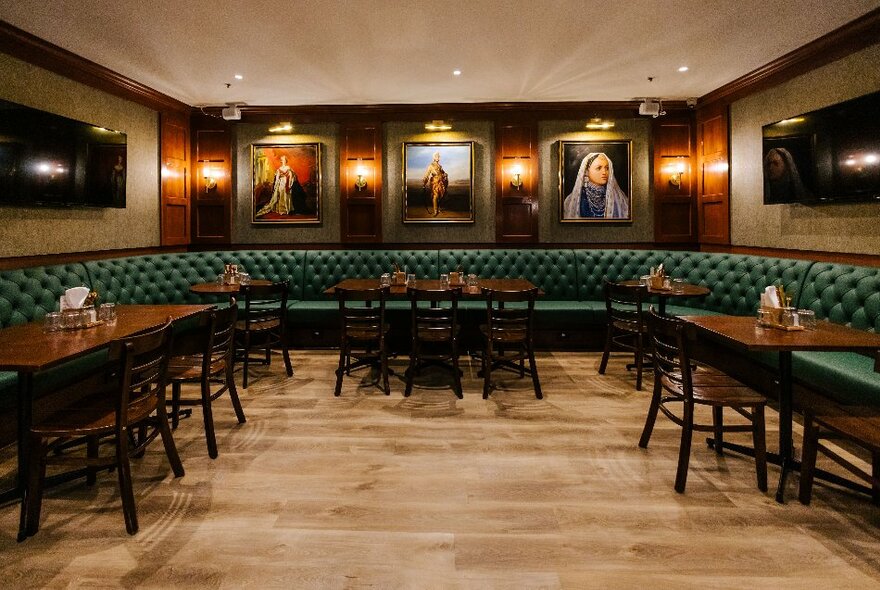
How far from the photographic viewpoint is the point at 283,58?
4.91m

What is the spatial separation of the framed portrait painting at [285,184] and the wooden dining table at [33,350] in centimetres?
385

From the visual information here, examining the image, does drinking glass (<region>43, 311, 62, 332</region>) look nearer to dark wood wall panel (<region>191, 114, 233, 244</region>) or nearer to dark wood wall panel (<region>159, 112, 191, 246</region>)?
dark wood wall panel (<region>159, 112, 191, 246</region>)

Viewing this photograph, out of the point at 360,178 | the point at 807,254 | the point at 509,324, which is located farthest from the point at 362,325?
the point at 807,254

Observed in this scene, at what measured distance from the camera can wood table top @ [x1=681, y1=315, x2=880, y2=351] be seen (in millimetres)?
2408

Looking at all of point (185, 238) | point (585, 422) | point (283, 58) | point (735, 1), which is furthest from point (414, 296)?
point (185, 238)

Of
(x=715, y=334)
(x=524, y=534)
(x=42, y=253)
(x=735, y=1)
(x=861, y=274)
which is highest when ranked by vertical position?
(x=735, y=1)

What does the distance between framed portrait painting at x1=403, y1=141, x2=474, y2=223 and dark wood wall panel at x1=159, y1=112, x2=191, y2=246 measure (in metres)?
2.97

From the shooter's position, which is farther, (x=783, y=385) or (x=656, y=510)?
(x=783, y=385)

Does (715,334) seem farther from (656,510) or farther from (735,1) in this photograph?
(735,1)

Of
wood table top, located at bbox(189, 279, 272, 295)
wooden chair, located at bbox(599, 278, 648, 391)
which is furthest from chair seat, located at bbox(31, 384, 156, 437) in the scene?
wooden chair, located at bbox(599, 278, 648, 391)

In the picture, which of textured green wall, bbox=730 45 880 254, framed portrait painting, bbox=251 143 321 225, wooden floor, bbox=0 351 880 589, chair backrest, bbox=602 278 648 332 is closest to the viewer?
wooden floor, bbox=0 351 880 589

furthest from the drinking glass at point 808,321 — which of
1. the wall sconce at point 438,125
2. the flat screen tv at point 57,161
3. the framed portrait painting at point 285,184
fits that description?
the flat screen tv at point 57,161

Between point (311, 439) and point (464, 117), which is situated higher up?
point (464, 117)

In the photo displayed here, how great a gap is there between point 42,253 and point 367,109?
4.00 metres
